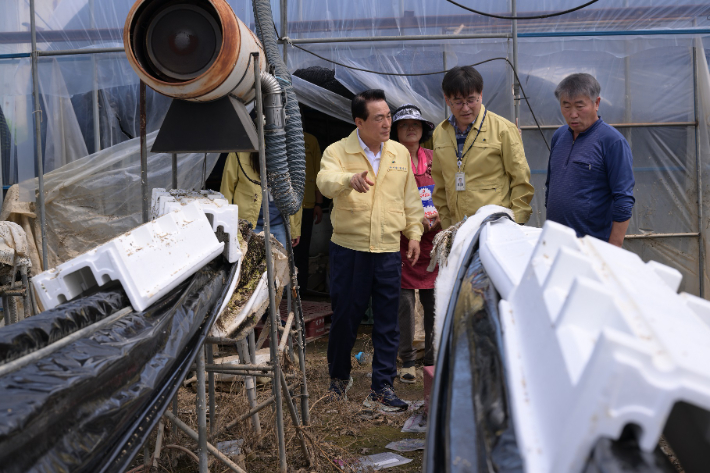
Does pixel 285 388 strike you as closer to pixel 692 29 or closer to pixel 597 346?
pixel 597 346

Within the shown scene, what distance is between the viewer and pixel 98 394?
1024mm

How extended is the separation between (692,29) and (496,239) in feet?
14.6

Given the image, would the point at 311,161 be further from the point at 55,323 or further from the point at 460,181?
the point at 55,323

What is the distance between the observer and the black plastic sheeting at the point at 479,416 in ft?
1.99

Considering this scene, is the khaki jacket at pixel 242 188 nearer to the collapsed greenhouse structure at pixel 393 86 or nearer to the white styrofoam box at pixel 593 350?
the collapsed greenhouse structure at pixel 393 86

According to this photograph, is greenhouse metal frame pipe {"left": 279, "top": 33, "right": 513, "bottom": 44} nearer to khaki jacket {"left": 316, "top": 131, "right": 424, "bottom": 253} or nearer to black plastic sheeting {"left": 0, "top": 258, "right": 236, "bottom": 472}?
khaki jacket {"left": 316, "top": 131, "right": 424, "bottom": 253}

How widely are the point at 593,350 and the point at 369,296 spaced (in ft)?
9.71

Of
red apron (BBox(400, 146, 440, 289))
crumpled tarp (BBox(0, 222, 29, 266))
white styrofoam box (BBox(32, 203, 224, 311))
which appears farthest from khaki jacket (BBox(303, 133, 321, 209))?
white styrofoam box (BBox(32, 203, 224, 311))

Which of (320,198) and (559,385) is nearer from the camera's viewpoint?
(559,385)

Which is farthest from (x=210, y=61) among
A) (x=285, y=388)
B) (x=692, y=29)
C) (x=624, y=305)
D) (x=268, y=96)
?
(x=692, y=29)

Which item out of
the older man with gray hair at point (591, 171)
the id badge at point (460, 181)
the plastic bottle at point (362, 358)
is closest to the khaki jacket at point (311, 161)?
the plastic bottle at point (362, 358)

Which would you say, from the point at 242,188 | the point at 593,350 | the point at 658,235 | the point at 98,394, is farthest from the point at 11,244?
the point at 658,235

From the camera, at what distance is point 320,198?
6.12 m

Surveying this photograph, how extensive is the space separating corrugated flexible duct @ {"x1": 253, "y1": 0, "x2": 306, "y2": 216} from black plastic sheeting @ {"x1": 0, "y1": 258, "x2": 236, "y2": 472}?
4.04 feet
